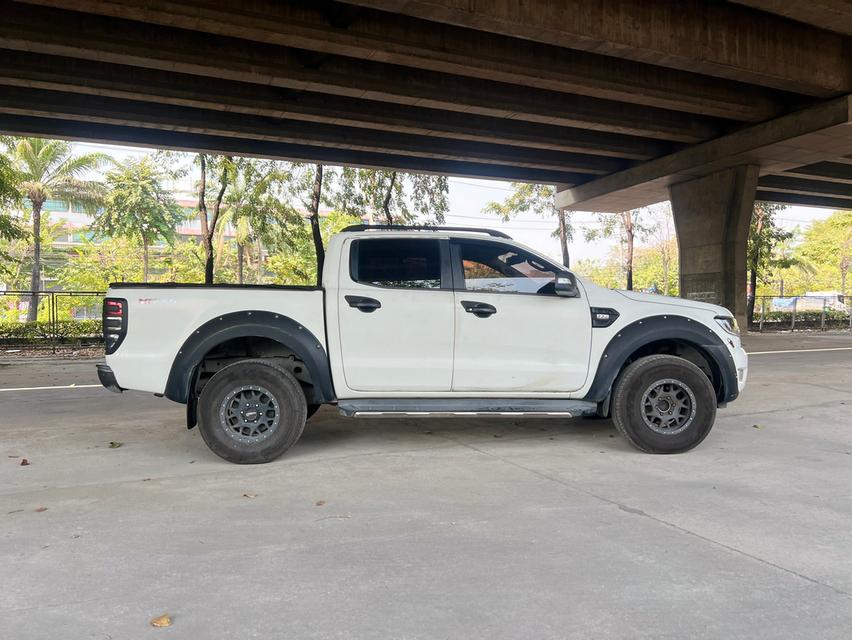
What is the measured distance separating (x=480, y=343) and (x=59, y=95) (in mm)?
15090

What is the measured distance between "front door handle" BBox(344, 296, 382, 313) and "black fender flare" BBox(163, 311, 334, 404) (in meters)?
0.44

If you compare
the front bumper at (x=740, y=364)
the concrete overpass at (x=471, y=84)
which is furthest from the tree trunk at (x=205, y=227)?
the front bumper at (x=740, y=364)

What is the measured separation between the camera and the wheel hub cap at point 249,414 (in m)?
5.53

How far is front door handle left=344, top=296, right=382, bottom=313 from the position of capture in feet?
18.7

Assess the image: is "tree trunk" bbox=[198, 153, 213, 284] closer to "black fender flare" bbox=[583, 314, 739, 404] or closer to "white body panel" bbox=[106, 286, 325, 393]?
"white body panel" bbox=[106, 286, 325, 393]

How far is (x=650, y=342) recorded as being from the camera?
6012 mm

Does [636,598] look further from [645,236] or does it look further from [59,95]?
[645,236]

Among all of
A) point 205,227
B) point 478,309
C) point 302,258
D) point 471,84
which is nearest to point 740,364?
point 478,309

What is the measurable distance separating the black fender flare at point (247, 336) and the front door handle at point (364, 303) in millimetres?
Result: 437

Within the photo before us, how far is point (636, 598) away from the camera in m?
3.06

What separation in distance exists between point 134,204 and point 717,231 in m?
29.4

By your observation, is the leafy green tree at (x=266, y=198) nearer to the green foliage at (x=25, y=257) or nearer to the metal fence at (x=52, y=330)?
the metal fence at (x=52, y=330)

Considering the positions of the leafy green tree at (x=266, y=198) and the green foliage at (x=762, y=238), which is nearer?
the leafy green tree at (x=266, y=198)

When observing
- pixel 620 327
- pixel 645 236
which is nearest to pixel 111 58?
pixel 620 327
